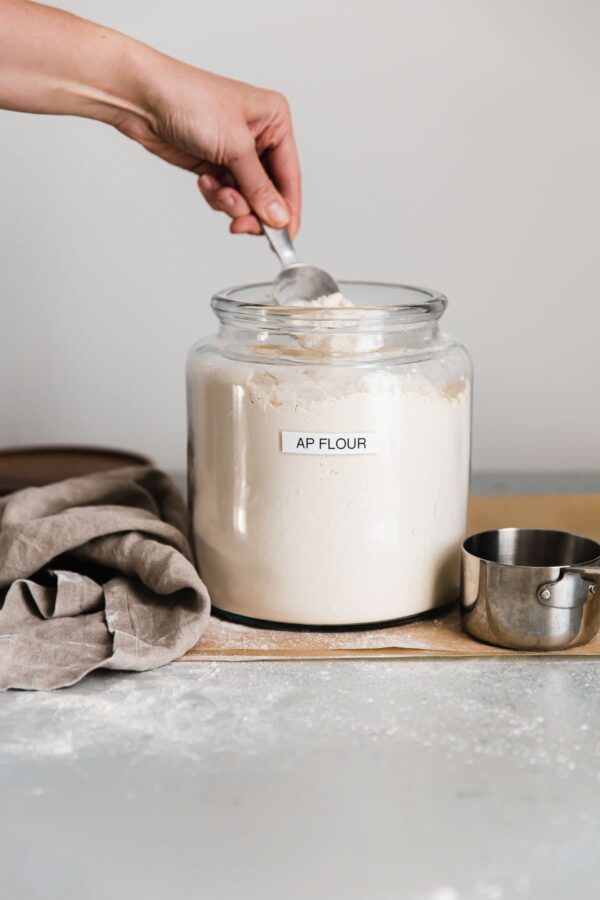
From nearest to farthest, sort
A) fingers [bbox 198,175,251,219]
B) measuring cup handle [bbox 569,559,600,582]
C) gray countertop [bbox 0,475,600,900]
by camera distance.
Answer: gray countertop [bbox 0,475,600,900] < measuring cup handle [bbox 569,559,600,582] < fingers [bbox 198,175,251,219]

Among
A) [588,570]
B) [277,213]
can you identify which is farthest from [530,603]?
[277,213]

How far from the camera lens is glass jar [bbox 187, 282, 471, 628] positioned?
771 millimetres

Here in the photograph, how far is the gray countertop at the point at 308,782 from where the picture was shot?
529mm

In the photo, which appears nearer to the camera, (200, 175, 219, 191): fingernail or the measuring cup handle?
the measuring cup handle

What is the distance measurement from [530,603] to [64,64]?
0.56 meters

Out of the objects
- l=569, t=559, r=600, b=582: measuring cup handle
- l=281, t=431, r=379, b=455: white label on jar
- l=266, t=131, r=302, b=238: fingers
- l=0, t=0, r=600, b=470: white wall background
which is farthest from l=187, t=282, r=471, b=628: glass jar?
l=0, t=0, r=600, b=470: white wall background

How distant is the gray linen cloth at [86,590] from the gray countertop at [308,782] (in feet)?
0.07

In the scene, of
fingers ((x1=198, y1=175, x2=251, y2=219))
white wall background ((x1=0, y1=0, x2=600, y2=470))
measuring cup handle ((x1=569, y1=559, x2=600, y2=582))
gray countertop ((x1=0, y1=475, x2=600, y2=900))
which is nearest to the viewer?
gray countertop ((x1=0, y1=475, x2=600, y2=900))

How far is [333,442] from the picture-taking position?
765 mm

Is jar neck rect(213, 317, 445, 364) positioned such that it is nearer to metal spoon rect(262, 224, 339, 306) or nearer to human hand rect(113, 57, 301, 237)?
metal spoon rect(262, 224, 339, 306)

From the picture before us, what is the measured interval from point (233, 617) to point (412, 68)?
76 centimetres

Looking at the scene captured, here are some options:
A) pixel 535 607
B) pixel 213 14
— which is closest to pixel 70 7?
pixel 213 14

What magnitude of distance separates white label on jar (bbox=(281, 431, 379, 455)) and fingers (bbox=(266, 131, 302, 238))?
0.31 m

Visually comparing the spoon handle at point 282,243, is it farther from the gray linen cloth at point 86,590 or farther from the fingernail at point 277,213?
the gray linen cloth at point 86,590
